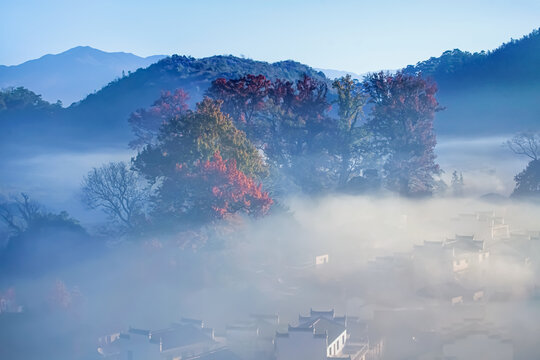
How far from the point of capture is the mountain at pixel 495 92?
187 ft

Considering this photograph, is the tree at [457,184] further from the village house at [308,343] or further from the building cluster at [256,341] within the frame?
the village house at [308,343]

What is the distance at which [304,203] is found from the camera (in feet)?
135

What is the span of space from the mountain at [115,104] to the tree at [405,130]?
18.4 m

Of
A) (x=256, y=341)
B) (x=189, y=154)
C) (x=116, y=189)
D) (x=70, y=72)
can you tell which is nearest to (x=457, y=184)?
(x=189, y=154)

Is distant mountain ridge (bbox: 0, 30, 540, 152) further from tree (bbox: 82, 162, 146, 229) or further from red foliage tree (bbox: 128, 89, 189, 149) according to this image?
tree (bbox: 82, 162, 146, 229)

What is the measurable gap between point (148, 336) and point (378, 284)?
9540mm

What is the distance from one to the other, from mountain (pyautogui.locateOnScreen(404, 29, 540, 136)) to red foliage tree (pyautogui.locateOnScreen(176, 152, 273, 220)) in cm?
2375

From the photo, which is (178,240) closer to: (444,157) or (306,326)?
(306,326)

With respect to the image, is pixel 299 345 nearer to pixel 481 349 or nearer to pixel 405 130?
pixel 481 349

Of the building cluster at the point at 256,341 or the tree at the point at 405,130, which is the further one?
the tree at the point at 405,130

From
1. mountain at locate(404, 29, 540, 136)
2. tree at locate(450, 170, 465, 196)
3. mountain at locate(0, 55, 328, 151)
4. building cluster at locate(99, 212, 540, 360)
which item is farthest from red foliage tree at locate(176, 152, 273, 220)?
mountain at locate(404, 29, 540, 136)

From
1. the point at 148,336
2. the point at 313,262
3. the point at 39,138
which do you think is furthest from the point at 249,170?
the point at 39,138

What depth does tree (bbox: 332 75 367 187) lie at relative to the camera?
139 ft

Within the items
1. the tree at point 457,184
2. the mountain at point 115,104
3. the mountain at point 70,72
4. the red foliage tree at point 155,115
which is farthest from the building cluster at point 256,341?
the mountain at point 70,72
